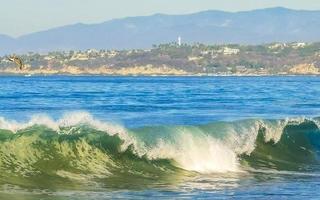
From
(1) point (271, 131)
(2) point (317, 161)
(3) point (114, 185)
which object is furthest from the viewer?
(1) point (271, 131)

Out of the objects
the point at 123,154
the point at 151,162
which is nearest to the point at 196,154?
the point at 151,162

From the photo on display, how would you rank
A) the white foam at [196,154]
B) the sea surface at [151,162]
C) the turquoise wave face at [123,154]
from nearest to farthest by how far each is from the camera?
1. the sea surface at [151,162]
2. the turquoise wave face at [123,154]
3. the white foam at [196,154]

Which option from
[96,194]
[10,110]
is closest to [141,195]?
[96,194]

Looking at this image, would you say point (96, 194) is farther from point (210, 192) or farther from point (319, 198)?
point (319, 198)

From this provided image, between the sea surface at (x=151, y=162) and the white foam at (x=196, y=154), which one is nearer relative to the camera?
the sea surface at (x=151, y=162)

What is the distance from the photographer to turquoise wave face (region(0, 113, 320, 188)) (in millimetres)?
21906

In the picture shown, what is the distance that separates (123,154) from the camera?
80.6 feet

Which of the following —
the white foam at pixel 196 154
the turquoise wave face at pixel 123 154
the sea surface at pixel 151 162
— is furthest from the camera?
the white foam at pixel 196 154

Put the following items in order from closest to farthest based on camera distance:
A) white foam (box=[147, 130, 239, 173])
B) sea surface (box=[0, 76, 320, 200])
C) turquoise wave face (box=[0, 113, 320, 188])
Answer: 1. sea surface (box=[0, 76, 320, 200])
2. turquoise wave face (box=[0, 113, 320, 188])
3. white foam (box=[147, 130, 239, 173])

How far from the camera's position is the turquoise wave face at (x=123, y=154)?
2191 cm

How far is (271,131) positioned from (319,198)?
44.7 ft

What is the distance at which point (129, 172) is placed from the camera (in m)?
23.3

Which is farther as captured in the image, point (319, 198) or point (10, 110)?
point (10, 110)

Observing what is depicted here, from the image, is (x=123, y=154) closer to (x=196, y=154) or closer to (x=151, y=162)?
(x=151, y=162)
